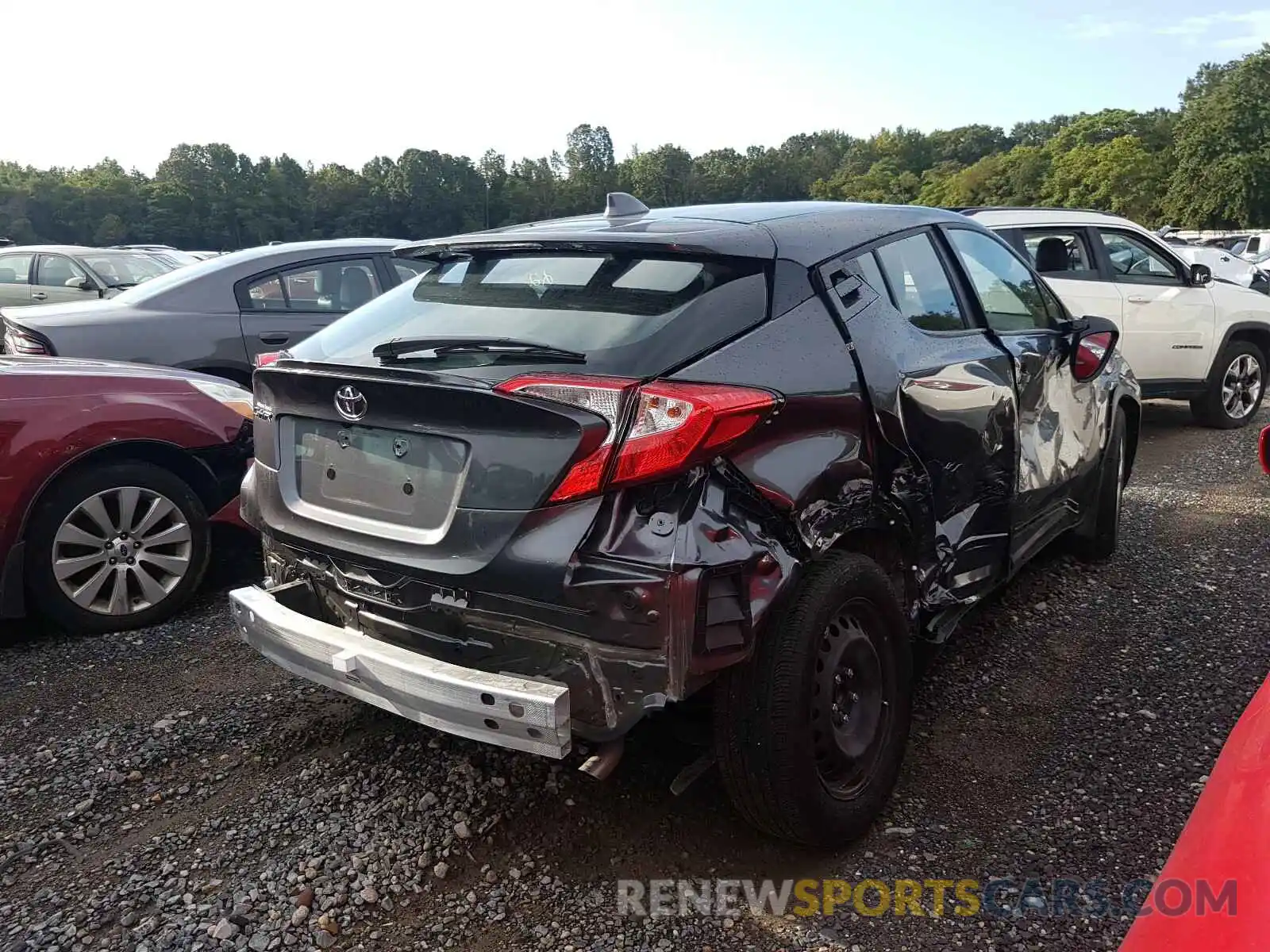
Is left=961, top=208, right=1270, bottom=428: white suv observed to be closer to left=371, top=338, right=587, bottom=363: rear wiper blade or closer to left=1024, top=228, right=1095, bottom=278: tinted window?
left=1024, top=228, right=1095, bottom=278: tinted window

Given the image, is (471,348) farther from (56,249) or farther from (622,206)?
(56,249)

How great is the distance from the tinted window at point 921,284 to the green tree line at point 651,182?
181ft

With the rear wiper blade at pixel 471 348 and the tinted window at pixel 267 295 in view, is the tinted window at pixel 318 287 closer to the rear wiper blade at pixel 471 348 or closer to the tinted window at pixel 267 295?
the tinted window at pixel 267 295

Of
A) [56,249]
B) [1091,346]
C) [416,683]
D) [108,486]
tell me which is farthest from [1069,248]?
[56,249]

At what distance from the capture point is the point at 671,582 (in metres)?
2.02

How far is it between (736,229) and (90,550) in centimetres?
301

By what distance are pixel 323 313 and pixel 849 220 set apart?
4.73 m

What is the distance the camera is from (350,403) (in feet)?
8.04

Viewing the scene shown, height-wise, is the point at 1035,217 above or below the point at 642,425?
above

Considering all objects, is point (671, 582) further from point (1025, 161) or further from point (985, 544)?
point (1025, 161)

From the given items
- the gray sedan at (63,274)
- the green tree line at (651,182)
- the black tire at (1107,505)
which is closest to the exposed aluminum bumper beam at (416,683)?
the black tire at (1107,505)

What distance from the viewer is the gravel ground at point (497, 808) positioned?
2289mm

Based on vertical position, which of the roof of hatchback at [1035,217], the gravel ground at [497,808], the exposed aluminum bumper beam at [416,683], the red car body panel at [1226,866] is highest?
the roof of hatchback at [1035,217]

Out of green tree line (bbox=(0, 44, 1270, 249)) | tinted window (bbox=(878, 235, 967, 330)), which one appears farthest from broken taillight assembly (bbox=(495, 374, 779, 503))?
green tree line (bbox=(0, 44, 1270, 249))
